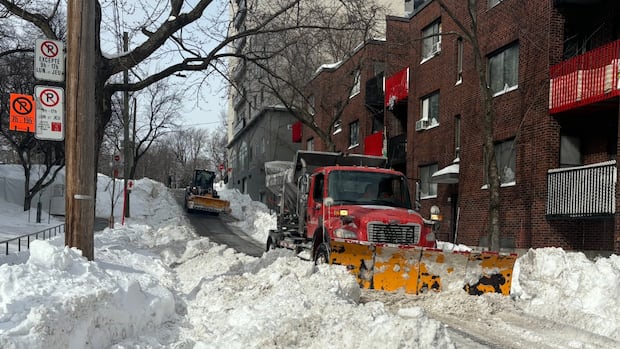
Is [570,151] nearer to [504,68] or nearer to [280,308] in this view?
[504,68]

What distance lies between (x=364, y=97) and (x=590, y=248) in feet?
60.4

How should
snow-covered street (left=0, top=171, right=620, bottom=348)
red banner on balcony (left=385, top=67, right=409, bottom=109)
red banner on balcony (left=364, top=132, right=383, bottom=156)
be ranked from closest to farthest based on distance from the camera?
snow-covered street (left=0, top=171, right=620, bottom=348) → red banner on balcony (left=385, top=67, right=409, bottom=109) → red banner on balcony (left=364, top=132, right=383, bottom=156)

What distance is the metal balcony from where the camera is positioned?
47.9 ft

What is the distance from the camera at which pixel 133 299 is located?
21.8 feet

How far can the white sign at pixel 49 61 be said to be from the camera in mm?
7824

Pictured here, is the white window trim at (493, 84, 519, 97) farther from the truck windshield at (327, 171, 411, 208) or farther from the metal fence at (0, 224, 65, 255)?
the metal fence at (0, 224, 65, 255)

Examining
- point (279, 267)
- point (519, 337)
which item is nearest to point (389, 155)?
point (279, 267)

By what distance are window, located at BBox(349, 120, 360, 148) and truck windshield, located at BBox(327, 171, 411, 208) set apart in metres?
22.1

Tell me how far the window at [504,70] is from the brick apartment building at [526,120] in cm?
4

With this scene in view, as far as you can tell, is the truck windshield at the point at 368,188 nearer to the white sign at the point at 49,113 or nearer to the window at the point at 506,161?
the white sign at the point at 49,113

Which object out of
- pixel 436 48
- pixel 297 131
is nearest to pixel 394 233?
pixel 436 48

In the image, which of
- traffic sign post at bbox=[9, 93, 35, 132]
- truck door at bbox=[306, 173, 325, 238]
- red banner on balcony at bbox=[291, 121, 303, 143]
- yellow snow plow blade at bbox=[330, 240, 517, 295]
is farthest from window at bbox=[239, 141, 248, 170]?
traffic sign post at bbox=[9, 93, 35, 132]

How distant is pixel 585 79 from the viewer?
15.4 m

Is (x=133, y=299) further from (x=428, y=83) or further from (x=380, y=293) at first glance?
(x=428, y=83)
